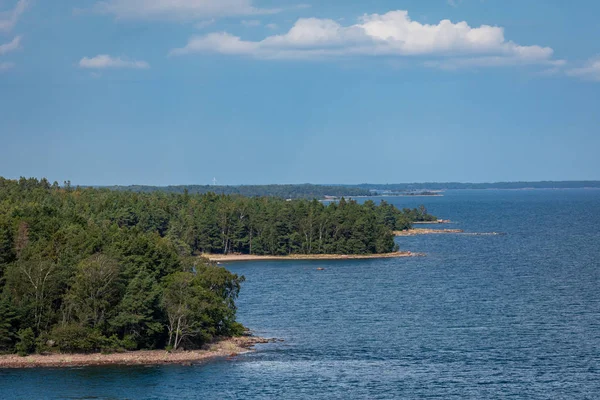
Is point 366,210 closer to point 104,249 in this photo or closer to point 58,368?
point 104,249

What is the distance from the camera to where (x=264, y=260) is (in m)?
156

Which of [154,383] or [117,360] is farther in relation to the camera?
[117,360]

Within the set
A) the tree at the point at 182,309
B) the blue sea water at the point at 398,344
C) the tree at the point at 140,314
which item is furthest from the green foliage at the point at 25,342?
the tree at the point at 182,309

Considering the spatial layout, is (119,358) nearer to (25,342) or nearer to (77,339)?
(77,339)

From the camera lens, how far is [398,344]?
2975 inches

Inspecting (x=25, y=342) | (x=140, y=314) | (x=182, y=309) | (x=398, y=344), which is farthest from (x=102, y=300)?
(x=398, y=344)

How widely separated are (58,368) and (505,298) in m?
55.1

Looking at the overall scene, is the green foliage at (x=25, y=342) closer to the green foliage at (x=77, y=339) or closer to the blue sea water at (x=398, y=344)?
the green foliage at (x=77, y=339)

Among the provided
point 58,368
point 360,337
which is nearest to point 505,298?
point 360,337

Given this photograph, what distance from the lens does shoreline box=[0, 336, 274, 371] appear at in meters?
67.0

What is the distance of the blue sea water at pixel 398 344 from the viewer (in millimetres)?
60969

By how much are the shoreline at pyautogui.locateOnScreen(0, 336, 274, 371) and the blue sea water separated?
53.9 inches

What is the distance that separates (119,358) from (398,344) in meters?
24.2

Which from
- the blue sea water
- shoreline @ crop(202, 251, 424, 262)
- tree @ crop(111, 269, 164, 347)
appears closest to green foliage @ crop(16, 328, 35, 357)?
the blue sea water
